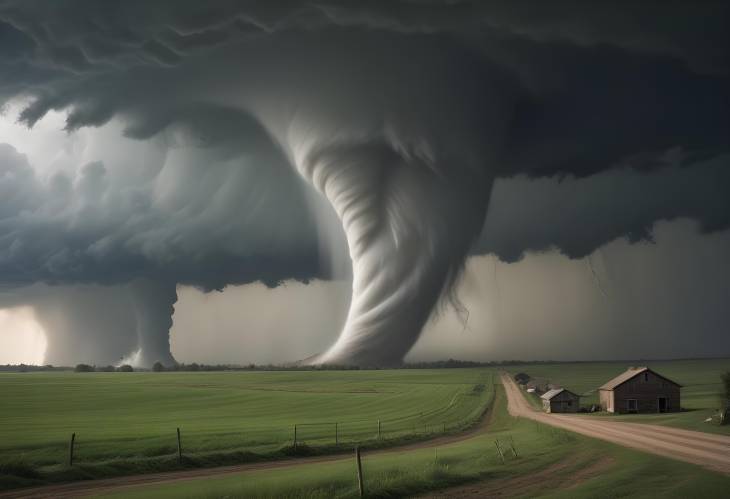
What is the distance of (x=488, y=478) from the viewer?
2844 cm

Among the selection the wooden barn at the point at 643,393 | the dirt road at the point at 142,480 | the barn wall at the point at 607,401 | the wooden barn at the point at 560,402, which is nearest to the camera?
the dirt road at the point at 142,480

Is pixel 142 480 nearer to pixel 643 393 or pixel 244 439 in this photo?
pixel 244 439

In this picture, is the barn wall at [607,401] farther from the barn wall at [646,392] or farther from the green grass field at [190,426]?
the green grass field at [190,426]

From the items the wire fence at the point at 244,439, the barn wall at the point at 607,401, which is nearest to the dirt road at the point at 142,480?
the wire fence at the point at 244,439

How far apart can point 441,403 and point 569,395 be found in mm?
16909

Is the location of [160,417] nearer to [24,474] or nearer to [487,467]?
[24,474]

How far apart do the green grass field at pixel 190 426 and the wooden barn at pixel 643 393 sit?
17631 millimetres

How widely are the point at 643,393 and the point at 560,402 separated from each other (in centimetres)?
963

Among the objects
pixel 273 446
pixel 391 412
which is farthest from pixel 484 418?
pixel 273 446

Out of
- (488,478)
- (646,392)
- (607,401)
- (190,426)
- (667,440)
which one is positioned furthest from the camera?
(607,401)

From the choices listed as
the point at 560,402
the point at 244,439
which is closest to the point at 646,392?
the point at 560,402

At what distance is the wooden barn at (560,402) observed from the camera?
76.2 m

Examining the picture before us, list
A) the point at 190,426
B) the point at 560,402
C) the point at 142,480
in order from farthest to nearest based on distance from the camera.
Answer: the point at 560,402 < the point at 190,426 < the point at 142,480

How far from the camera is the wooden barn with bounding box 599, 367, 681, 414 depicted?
2904 inches
